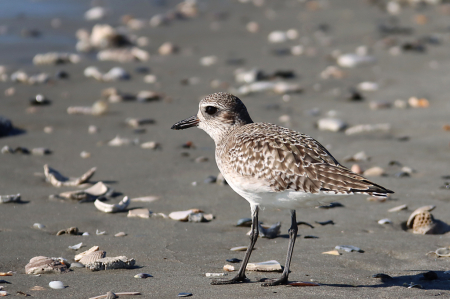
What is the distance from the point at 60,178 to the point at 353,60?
23.2ft

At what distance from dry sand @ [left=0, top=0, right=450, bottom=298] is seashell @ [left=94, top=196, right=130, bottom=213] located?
0.07m

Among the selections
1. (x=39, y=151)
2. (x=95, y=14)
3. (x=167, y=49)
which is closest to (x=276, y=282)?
(x=39, y=151)

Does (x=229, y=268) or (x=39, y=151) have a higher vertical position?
(x=39, y=151)

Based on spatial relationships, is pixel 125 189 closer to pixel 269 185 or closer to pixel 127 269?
pixel 127 269

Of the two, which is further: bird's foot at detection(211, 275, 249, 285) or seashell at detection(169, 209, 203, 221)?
seashell at detection(169, 209, 203, 221)

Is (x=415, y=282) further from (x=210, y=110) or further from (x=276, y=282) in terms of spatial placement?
(x=210, y=110)

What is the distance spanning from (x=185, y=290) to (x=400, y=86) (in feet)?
23.9

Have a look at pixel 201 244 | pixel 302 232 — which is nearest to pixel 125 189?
pixel 201 244

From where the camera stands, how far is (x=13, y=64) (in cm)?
1132

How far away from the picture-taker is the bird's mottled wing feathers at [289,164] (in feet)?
13.8

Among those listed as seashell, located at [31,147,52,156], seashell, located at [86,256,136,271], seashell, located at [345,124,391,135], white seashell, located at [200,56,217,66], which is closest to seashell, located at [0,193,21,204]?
seashell, located at [31,147,52,156]

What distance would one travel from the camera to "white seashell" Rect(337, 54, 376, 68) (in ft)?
37.9

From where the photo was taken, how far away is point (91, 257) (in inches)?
176

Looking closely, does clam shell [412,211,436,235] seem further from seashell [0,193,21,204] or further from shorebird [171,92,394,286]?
seashell [0,193,21,204]
